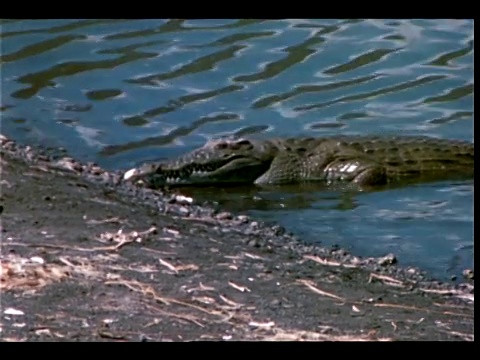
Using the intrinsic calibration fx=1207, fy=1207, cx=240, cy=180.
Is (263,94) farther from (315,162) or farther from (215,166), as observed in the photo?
(215,166)

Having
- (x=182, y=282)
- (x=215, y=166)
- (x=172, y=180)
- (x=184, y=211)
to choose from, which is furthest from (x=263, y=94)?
(x=182, y=282)

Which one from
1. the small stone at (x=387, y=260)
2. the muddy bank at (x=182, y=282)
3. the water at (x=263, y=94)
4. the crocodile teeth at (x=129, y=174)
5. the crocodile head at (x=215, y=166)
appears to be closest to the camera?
the muddy bank at (x=182, y=282)

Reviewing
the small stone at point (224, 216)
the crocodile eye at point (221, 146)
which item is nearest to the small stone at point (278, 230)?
the small stone at point (224, 216)

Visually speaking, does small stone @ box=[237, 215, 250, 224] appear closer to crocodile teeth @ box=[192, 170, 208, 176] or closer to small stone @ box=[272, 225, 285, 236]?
small stone @ box=[272, 225, 285, 236]

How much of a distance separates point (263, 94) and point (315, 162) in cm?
178

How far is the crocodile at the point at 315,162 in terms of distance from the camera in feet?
31.0

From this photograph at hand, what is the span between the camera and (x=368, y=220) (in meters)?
8.17

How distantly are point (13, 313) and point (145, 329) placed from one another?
576 mm

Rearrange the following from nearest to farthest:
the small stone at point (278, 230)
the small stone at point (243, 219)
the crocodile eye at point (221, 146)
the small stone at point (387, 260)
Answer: the small stone at point (387, 260)
the small stone at point (278, 230)
the small stone at point (243, 219)
the crocodile eye at point (221, 146)

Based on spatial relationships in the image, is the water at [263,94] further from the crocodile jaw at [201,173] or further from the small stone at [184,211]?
the small stone at [184,211]

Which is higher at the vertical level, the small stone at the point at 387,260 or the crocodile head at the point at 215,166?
the crocodile head at the point at 215,166

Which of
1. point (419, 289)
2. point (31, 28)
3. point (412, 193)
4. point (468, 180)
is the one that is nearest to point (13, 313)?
point (419, 289)

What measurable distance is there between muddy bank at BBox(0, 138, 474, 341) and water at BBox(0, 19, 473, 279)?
84 centimetres

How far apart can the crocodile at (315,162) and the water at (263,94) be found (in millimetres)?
307
